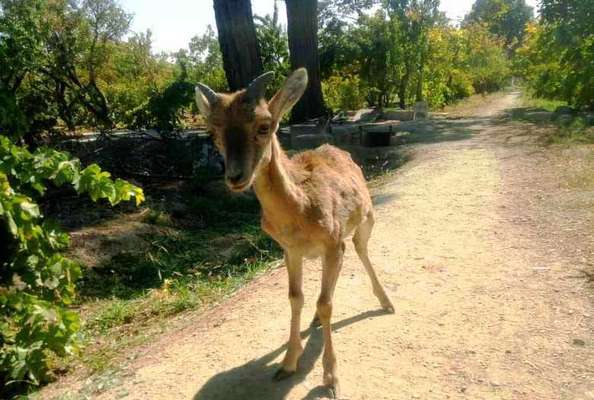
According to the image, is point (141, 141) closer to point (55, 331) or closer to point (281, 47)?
point (55, 331)

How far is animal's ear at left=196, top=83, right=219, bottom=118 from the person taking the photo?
3.48 meters

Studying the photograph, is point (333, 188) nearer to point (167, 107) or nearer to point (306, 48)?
point (167, 107)

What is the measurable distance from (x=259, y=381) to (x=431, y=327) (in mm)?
1582

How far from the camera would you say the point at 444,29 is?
29.1 metres

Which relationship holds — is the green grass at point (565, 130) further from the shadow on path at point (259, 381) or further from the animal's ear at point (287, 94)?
the animal's ear at point (287, 94)

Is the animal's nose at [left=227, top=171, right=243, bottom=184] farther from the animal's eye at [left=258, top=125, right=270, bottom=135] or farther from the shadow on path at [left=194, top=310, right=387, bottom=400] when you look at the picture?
the shadow on path at [left=194, top=310, right=387, bottom=400]

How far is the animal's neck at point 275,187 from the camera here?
361 centimetres

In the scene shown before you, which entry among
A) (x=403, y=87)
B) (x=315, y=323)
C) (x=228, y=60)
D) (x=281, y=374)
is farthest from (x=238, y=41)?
(x=403, y=87)

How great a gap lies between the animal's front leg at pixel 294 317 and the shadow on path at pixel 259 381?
8 cm

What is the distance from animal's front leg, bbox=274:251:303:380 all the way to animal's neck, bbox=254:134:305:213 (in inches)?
16.6

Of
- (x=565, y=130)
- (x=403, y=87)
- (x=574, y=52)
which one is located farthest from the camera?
(x=403, y=87)

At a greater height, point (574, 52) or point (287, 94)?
point (574, 52)

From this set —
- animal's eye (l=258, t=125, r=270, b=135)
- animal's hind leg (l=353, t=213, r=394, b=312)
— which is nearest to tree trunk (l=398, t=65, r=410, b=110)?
animal's hind leg (l=353, t=213, r=394, b=312)

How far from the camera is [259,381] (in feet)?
12.8
